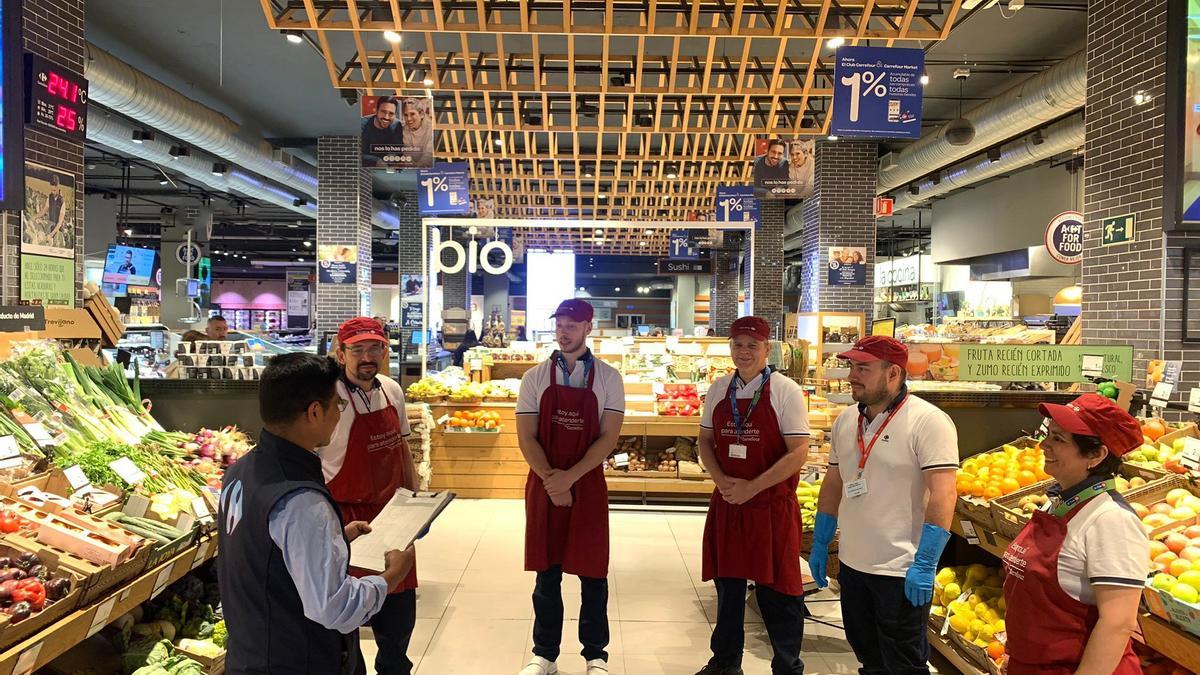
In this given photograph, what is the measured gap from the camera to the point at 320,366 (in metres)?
1.77

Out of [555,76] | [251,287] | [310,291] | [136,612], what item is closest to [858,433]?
[136,612]

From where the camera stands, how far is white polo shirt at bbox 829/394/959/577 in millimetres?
2756

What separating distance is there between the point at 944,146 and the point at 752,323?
375 inches

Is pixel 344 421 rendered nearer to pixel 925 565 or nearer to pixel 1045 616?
pixel 925 565

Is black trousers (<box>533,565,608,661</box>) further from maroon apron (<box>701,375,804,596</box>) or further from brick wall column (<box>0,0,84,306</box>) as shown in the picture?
brick wall column (<box>0,0,84,306</box>)

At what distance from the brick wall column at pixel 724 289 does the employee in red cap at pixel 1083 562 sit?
19.3m

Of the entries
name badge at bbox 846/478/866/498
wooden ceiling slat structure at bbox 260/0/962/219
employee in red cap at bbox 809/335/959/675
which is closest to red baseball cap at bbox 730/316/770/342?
employee in red cap at bbox 809/335/959/675

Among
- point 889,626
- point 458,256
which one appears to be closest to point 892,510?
point 889,626

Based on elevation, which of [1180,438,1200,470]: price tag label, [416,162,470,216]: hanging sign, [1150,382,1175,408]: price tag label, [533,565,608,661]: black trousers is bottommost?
[533,565,608,661]: black trousers

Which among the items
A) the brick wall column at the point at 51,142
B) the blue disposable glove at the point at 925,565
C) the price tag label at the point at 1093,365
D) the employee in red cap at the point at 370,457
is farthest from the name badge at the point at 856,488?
the brick wall column at the point at 51,142

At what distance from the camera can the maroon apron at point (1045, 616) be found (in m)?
1.95

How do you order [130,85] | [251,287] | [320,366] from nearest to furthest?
1. [320,366]
2. [130,85]
3. [251,287]

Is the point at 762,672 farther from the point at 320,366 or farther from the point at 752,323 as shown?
the point at 320,366

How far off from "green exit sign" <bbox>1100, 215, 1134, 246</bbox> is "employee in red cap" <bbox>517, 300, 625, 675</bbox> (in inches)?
176
